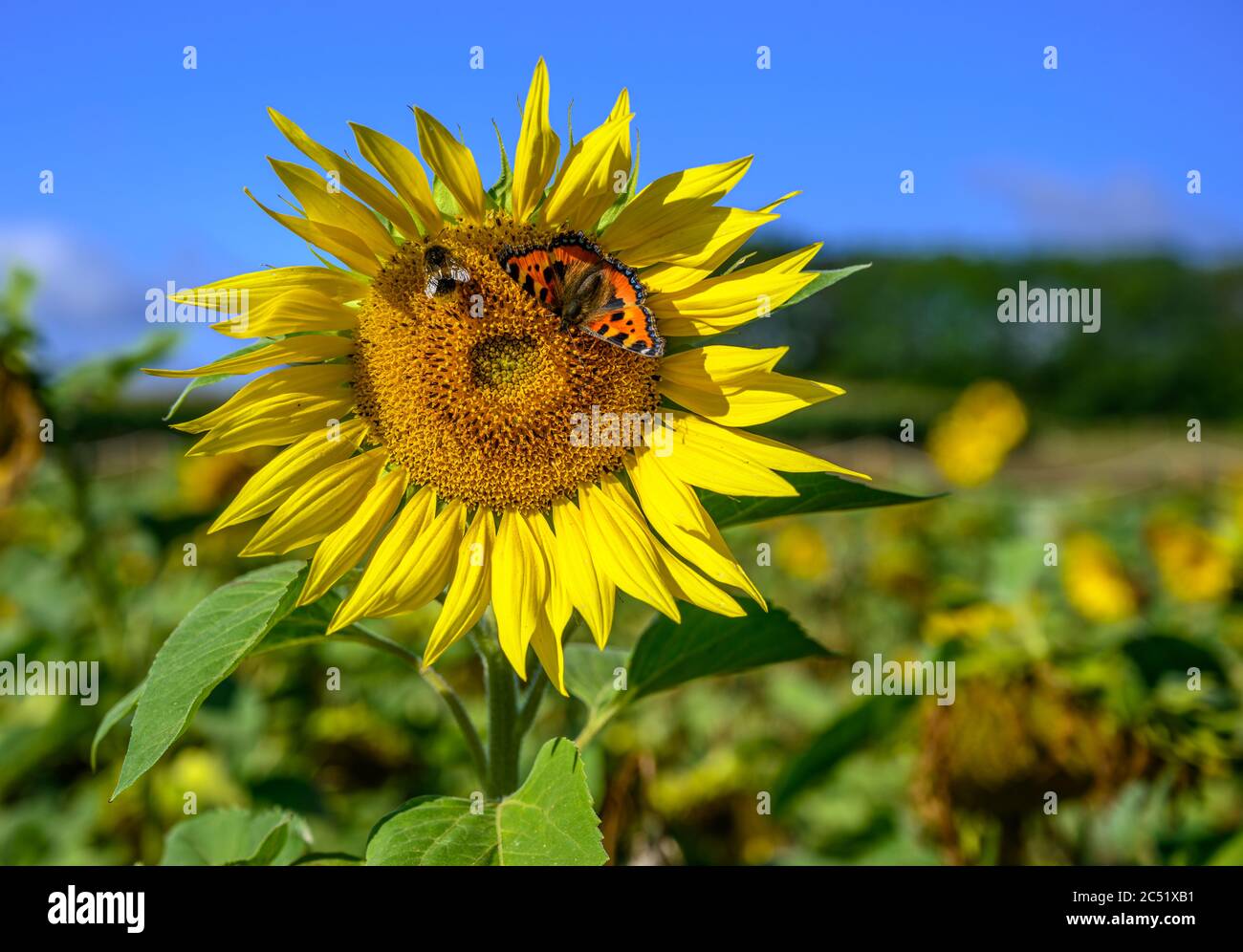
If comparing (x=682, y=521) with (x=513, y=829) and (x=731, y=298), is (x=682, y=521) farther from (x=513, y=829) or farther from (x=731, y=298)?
(x=513, y=829)

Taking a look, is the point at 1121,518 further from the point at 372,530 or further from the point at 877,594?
the point at 372,530

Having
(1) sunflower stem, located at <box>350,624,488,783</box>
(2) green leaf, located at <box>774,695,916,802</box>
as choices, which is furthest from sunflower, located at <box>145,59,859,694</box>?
(2) green leaf, located at <box>774,695,916,802</box>

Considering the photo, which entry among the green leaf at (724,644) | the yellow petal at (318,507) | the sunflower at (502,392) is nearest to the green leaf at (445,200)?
the sunflower at (502,392)

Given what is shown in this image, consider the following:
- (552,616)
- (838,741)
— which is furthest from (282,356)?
(838,741)

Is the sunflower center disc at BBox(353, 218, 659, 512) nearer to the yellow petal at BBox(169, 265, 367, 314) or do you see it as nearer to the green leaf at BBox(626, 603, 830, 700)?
the yellow petal at BBox(169, 265, 367, 314)

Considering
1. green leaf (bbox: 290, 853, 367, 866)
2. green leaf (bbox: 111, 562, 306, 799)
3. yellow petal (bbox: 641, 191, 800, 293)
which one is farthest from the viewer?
green leaf (bbox: 290, 853, 367, 866)

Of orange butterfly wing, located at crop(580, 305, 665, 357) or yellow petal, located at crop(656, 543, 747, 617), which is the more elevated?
orange butterfly wing, located at crop(580, 305, 665, 357)
